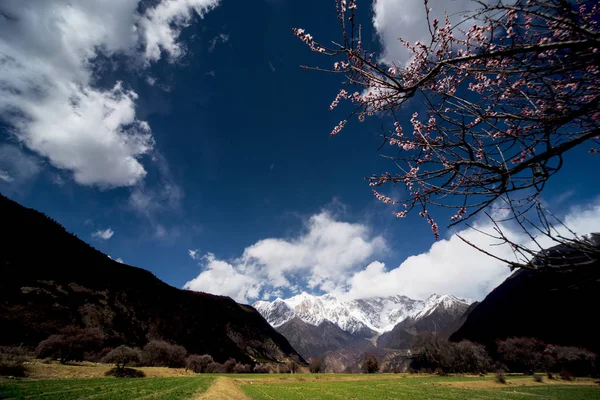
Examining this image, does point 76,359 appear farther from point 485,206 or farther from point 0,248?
point 485,206

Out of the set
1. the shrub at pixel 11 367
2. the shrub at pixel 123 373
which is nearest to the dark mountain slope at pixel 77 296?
the shrub at pixel 123 373

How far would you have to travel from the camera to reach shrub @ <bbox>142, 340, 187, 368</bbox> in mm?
51875

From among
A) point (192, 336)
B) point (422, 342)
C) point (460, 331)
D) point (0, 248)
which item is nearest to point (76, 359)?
point (0, 248)

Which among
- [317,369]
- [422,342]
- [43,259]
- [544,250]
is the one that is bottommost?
[317,369]

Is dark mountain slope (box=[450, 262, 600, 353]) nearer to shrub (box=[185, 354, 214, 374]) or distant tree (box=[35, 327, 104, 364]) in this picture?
distant tree (box=[35, 327, 104, 364])

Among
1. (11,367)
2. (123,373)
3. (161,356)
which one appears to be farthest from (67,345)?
(161,356)

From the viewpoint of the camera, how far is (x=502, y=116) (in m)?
2.97


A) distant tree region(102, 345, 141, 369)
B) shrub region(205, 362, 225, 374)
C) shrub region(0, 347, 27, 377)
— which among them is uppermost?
shrub region(0, 347, 27, 377)

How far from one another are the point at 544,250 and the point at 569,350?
320ft

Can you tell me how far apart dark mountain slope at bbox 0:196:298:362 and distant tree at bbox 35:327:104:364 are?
1397 cm

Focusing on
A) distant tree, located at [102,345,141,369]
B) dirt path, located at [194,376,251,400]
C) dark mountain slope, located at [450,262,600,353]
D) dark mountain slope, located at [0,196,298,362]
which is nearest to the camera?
dirt path, located at [194,376,251,400]

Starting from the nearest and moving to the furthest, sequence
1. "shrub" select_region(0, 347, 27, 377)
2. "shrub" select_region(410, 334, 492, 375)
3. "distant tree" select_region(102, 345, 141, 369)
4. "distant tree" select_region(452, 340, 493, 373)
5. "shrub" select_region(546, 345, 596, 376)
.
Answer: "shrub" select_region(0, 347, 27, 377) → "distant tree" select_region(102, 345, 141, 369) → "shrub" select_region(546, 345, 596, 376) → "distant tree" select_region(452, 340, 493, 373) → "shrub" select_region(410, 334, 492, 375)

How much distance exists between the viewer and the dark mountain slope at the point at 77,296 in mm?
48562

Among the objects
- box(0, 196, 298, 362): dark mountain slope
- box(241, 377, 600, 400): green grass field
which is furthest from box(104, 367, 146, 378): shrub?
box(0, 196, 298, 362): dark mountain slope
